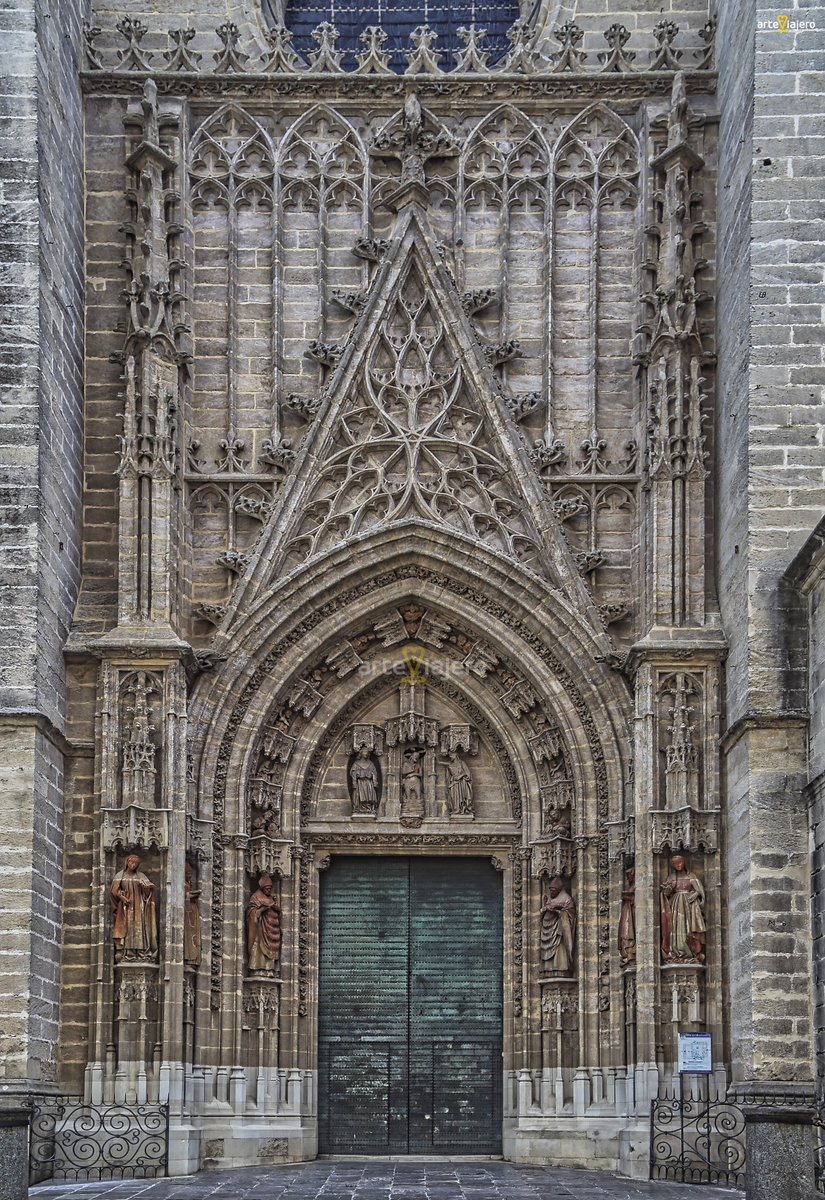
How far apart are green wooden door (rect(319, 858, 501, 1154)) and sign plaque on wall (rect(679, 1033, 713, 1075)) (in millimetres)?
2636

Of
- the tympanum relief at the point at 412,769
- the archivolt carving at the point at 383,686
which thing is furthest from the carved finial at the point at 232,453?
the tympanum relief at the point at 412,769

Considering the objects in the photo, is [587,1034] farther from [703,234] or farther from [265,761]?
[703,234]

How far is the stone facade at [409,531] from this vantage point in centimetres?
1816

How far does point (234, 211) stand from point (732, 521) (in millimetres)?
6350

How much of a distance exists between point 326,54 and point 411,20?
1.87 m

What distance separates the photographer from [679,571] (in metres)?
19.1

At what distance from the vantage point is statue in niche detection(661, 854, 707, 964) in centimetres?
1823

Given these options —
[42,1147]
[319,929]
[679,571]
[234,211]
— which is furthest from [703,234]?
[42,1147]

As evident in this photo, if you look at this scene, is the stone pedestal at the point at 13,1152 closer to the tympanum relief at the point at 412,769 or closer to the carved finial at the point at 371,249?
the tympanum relief at the point at 412,769

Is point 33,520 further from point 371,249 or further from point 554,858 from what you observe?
point 554,858

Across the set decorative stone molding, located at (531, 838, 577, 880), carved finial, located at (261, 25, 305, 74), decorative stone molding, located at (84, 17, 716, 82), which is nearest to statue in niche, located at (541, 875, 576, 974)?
decorative stone molding, located at (531, 838, 577, 880)

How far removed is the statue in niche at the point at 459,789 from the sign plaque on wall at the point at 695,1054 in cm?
358

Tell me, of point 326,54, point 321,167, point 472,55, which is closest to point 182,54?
point 326,54

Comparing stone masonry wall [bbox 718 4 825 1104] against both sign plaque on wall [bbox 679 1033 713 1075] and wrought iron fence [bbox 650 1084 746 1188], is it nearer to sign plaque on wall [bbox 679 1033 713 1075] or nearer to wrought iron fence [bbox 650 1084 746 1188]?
sign plaque on wall [bbox 679 1033 713 1075]
